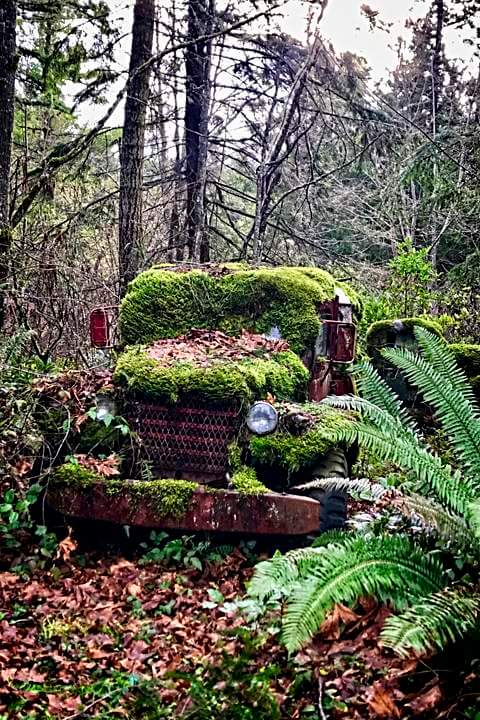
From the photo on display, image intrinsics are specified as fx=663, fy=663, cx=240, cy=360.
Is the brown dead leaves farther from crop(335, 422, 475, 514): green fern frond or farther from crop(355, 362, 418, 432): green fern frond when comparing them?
crop(355, 362, 418, 432): green fern frond

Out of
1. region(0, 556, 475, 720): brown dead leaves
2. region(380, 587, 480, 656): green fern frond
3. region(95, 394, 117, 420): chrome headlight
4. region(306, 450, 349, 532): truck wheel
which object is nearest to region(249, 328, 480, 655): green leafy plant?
region(380, 587, 480, 656): green fern frond

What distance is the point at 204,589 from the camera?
12.9 feet

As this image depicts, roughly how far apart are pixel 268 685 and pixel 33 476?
2.39m

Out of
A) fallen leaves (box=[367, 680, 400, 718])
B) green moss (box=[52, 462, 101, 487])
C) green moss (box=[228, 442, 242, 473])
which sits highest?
green moss (box=[228, 442, 242, 473])

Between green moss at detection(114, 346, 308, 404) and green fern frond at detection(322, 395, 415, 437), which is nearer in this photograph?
green fern frond at detection(322, 395, 415, 437)

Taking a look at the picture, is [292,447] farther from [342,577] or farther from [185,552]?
[342,577]

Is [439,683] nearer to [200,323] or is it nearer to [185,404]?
[185,404]

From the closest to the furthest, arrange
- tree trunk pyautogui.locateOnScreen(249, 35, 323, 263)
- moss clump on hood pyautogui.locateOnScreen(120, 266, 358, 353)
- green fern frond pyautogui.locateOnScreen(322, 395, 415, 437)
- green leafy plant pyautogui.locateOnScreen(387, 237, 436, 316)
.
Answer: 1. green fern frond pyautogui.locateOnScreen(322, 395, 415, 437)
2. moss clump on hood pyautogui.locateOnScreen(120, 266, 358, 353)
3. tree trunk pyautogui.locateOnScreen(249, 35, 323, 263)
4. green leafy plant pyautogui.locateOnScreen(387, 237, 436, 316)

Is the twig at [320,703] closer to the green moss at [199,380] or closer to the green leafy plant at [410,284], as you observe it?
the green moss at [199,380]

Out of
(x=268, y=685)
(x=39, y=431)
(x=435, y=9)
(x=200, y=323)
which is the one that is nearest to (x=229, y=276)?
(x=200, y=323)

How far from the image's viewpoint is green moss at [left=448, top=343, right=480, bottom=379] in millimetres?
7805

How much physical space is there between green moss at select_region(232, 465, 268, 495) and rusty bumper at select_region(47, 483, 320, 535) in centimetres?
4

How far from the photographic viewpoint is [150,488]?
4090 millimetres

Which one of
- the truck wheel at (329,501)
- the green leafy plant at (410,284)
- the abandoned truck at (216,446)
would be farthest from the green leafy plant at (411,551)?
the green leafy plant at (410,284)
